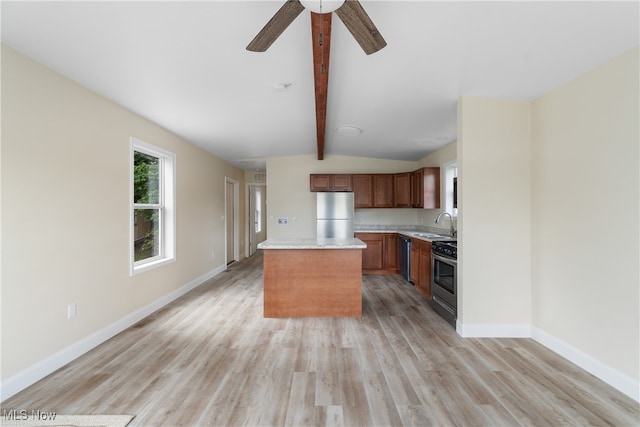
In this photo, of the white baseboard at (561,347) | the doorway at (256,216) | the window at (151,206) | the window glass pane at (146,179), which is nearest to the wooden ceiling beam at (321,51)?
the window at (151,206)

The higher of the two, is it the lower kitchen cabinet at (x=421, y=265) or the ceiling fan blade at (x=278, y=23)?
the ceiling fan blade at (x=278, y=23)

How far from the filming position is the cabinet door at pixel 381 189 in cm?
574

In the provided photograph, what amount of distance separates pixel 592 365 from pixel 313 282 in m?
2.54

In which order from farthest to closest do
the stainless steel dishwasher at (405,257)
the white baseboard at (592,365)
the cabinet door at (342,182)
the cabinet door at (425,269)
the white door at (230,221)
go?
the white door at (230,221)
the cabinet door at (342,182)
the stainless steel dishwasher at (405,257)
the cabinet door at (425,269)
the white baseboard at (592,365)

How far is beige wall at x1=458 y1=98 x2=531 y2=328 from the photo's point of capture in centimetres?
284

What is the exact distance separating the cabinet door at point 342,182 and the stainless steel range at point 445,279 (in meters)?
2.42

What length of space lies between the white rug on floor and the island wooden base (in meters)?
1.83

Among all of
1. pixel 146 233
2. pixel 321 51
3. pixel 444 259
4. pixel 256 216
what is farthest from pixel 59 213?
pixel 256 216

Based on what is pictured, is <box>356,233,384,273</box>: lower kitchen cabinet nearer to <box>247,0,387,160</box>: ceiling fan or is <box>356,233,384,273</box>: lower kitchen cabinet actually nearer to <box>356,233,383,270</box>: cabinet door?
<box>356,233,383,270</box>: cabinet door

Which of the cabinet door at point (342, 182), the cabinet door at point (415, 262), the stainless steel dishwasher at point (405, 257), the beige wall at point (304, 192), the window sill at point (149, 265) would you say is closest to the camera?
the window sill at point (149, 265)

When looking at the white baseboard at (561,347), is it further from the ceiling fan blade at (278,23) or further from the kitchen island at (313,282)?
the ceiling fan blade at (278,23)

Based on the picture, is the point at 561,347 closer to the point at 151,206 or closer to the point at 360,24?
the point at 360,24

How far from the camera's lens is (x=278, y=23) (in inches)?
56.2

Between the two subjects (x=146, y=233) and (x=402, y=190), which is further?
(x=402, y=190)
